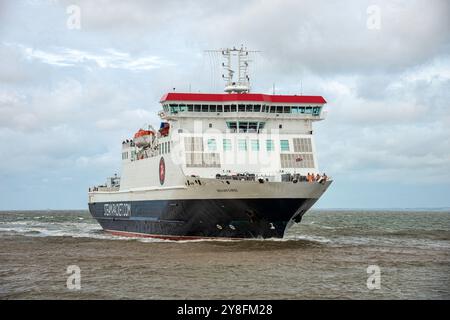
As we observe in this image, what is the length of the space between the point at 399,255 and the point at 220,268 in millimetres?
11296

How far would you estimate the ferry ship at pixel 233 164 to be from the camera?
3572 centimetres

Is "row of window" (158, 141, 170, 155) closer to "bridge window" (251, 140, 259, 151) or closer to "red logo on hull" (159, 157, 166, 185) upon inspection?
"red logo on hull" (159, 157, 166, 185)

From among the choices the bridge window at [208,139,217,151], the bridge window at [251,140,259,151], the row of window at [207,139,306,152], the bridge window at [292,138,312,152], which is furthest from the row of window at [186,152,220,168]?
the bridge window at [292,138,312,152]

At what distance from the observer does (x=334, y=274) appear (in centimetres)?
2598

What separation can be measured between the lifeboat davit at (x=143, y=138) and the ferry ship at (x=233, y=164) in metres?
3.69

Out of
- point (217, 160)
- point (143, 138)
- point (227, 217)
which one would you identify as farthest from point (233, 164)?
point (143, 138)

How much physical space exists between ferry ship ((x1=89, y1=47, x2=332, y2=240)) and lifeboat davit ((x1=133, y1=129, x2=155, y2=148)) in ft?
→ 12.1

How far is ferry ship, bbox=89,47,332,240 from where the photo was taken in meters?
35.7

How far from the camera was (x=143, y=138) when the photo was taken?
47.4 metres

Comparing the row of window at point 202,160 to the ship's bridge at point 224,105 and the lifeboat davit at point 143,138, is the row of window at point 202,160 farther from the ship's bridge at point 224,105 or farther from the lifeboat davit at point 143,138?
the lifeboat davit at point 143,138

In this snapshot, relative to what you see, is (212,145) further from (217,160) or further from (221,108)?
(221,108)

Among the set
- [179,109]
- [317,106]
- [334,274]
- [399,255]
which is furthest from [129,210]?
[334,274]

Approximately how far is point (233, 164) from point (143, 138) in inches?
458
